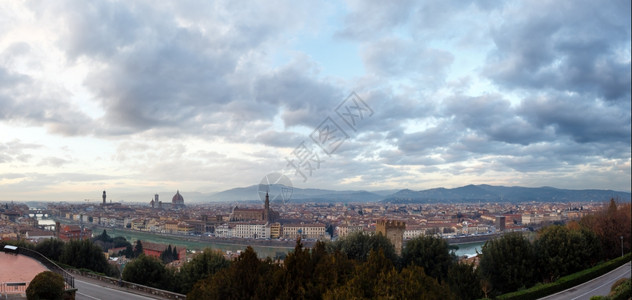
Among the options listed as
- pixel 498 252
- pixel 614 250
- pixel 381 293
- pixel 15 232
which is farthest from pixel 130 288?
pixel 15 232

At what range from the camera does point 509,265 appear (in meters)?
14.9

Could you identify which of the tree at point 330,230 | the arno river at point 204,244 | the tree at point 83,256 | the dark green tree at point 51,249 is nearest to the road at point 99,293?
the tree at point 83,256

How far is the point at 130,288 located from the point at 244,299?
7.20 metres

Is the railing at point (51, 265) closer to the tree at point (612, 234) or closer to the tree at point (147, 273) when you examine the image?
the tree at point (147, 273)

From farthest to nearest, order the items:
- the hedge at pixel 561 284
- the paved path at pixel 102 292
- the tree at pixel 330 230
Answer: the tree at pixel 330 230 → the hedge at pixel 561 284 → the paved path at pixel 102 292

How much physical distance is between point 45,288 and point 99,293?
3.88m

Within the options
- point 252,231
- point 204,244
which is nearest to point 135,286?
point 204,244

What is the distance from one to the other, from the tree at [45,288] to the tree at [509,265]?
12.8 meters

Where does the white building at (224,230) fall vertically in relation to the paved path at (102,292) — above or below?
below

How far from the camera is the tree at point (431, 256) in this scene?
16.7 m

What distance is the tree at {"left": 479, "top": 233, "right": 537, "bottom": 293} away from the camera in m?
14.9

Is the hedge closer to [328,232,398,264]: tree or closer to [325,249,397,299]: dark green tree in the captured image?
[328,232,398,264]: tree

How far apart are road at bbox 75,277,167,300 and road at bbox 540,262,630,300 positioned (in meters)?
11.4

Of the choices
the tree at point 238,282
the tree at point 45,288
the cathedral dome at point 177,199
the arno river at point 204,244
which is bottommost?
the arno river at point 204,244
